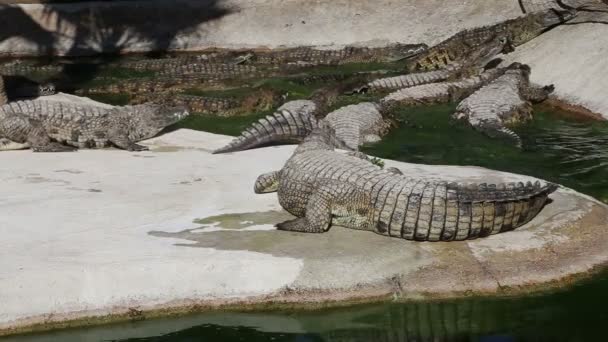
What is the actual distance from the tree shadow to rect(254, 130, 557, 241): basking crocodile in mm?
13316

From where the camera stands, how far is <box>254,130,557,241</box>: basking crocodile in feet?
25.6

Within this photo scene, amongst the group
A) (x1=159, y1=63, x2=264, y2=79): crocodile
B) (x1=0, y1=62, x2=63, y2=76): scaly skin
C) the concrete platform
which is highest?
(x1=0, y1=62, x2=63, y2=76): scaly skin

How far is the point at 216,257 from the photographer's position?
7531 mm

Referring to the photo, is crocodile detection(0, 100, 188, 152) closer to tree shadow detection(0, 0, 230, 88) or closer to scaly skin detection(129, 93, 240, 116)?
scaly skin detection(129, 93, 240, 116)

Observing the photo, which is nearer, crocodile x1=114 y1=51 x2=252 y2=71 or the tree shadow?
crocodile x1=114 y1=51 x2=252 y2=71

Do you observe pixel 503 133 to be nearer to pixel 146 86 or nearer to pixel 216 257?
pixel 216 257

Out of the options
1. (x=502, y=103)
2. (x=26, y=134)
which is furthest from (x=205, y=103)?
(x=502, y=103)

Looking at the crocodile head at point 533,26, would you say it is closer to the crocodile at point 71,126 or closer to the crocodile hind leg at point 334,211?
the crocodile at point 71,126

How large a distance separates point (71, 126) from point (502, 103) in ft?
20.9

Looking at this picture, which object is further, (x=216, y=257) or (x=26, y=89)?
(x=26, y=89)

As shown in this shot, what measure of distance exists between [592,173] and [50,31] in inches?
582

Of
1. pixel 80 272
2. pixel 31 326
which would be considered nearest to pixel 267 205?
pixel 80 272

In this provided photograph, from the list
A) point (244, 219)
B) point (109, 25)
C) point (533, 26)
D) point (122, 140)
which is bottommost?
point (244, 219)

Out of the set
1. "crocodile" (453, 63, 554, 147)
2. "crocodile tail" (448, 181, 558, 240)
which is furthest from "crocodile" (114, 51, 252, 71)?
"crocodile tail" (448, 181, 558, 240)
